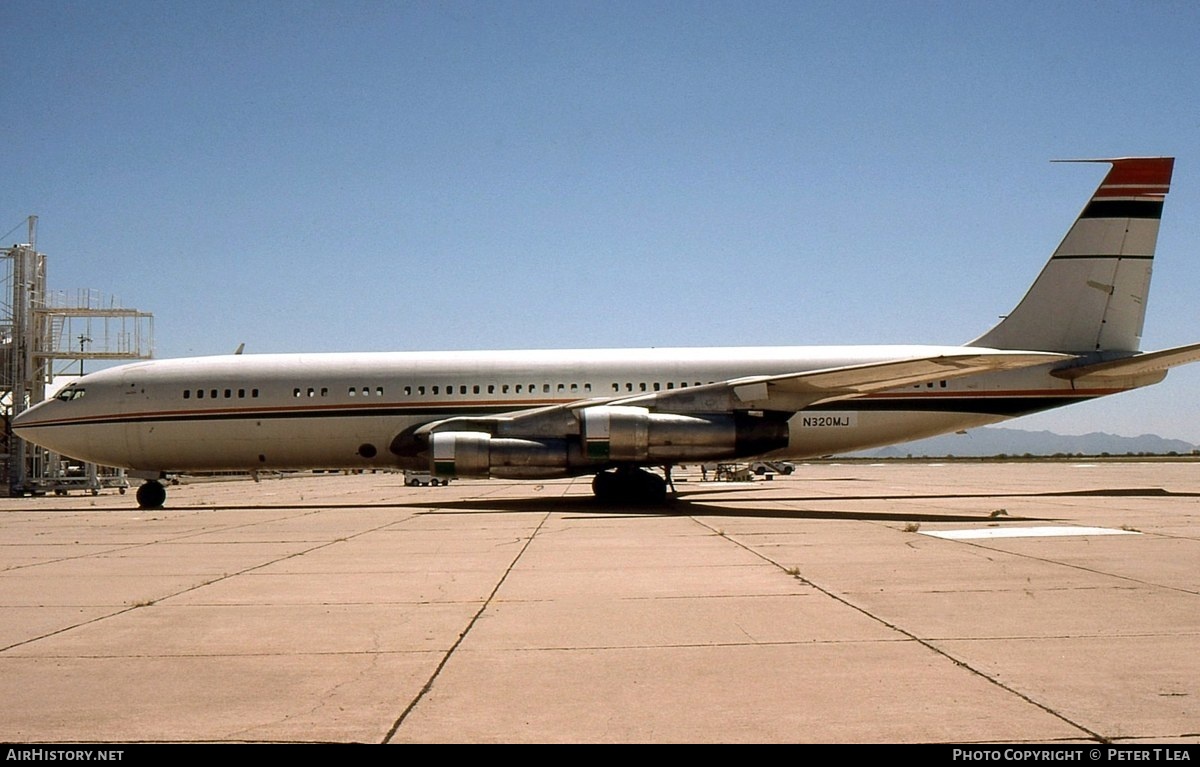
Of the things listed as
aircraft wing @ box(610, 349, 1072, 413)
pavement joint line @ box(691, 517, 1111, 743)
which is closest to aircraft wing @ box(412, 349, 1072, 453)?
aircraft wing @ box(610, 349, 1072, 413)

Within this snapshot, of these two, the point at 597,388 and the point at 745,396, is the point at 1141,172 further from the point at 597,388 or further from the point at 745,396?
the point at 597,388

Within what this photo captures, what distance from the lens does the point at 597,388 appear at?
21000mm

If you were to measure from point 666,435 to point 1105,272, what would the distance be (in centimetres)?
1106

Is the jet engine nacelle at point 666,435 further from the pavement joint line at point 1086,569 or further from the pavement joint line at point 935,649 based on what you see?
the pavement joint line at point 935,649

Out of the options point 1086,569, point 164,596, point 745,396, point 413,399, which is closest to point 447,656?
point 164,596

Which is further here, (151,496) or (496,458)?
(151,496)

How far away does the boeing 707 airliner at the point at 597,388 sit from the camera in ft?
68.0

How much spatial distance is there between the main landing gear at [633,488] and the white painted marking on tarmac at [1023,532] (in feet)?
26.1

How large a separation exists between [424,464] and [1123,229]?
16126 mm

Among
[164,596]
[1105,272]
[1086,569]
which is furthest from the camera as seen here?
[1105,272]

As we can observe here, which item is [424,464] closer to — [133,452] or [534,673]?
[133,452]

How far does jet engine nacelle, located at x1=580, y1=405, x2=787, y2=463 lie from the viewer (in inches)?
704

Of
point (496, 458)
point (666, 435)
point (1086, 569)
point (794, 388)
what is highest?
point (794, 388)
